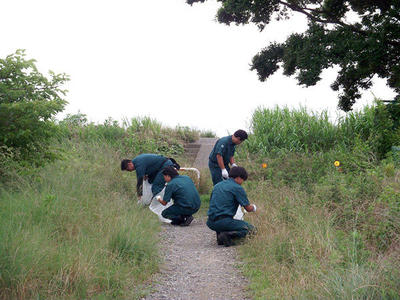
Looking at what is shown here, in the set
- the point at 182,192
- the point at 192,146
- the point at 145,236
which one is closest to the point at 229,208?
the point at 145,236

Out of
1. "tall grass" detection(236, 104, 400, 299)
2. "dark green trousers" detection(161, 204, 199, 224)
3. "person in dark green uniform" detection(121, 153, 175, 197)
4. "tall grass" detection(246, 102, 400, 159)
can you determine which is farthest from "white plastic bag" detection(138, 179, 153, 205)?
"tall grass" detection(246, 102, 400, 159)

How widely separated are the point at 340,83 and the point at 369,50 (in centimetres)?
253

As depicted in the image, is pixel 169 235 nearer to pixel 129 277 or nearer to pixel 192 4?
pixel 129 277

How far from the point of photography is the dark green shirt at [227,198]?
24.8 ft

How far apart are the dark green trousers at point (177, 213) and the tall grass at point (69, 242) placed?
2.12 ft

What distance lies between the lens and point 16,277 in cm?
470

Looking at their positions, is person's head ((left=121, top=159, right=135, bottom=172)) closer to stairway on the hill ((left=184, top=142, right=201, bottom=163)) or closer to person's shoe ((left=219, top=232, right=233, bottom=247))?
person's shoe ((left=219, top=232, right=233, bottom=247))

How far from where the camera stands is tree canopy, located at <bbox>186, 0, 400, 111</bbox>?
1474 centimetres

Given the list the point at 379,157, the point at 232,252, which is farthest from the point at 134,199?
the point at 379,157

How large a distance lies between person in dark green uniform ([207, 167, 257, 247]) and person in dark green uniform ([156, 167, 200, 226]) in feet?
5.66

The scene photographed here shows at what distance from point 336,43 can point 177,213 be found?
28.8ft

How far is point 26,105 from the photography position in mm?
7371

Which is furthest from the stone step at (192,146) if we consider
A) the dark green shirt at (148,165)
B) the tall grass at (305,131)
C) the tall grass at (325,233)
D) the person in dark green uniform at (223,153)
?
the dark green shirt at (148,165)

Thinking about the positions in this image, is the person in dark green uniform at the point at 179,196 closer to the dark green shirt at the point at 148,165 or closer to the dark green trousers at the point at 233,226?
the dark green shirt at the point at 148,165
